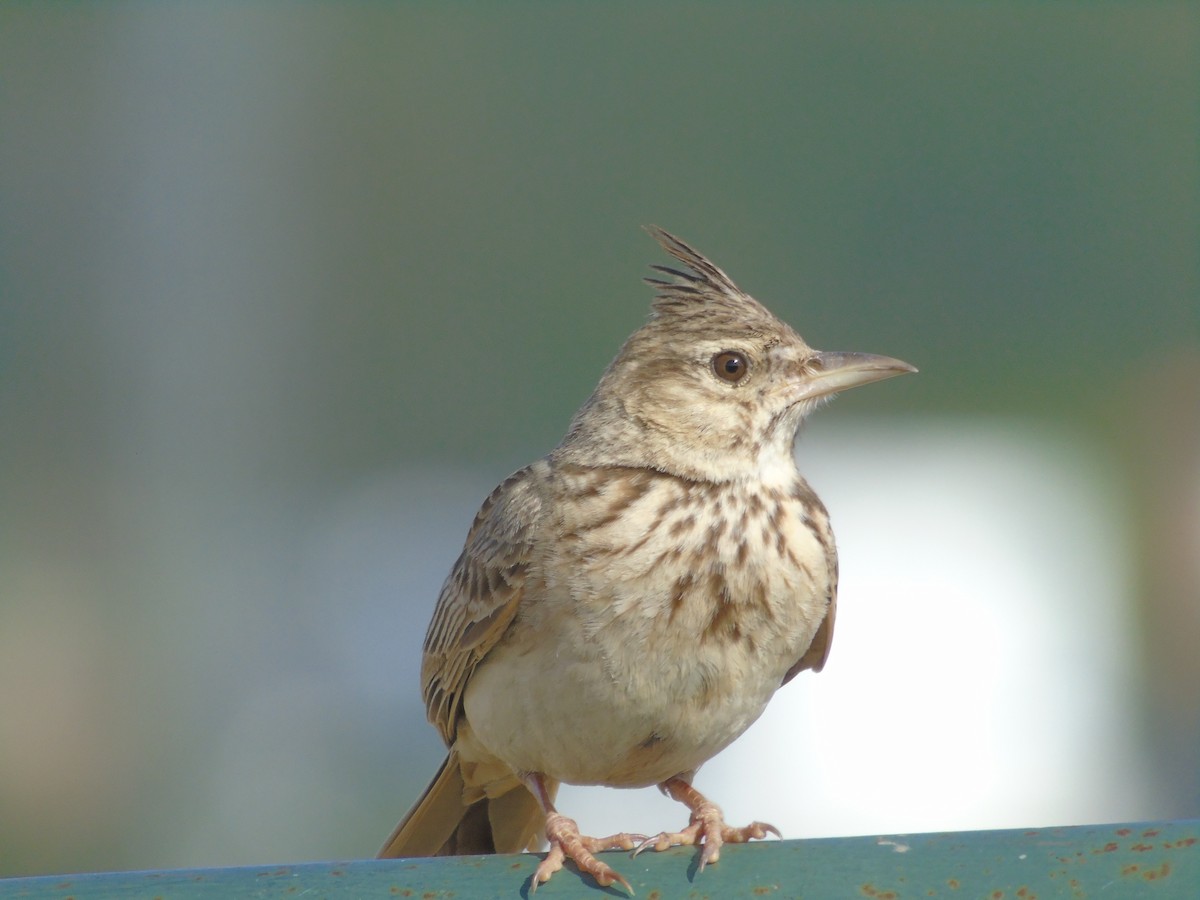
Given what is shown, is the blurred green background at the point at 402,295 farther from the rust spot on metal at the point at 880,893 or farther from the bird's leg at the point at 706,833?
the rust spot on metal at the point at 880,893

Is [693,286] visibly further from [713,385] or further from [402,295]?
[402,295]

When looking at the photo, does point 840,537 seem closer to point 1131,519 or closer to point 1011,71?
point 1131,519

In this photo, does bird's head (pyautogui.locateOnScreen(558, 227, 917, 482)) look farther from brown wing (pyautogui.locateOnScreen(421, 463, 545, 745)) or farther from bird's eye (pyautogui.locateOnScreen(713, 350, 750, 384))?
brown wing (pyautogui.locateOnScreen(421, 463, 545, 745))

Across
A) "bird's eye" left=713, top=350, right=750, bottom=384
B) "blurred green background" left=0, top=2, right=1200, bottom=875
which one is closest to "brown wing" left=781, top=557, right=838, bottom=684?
"bird's eye" left=713, top=350, right=750, bottom=384

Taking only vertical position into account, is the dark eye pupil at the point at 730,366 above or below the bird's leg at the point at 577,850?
above

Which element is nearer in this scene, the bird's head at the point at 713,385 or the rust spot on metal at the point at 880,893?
the rust spot on metal at the point at 880,893

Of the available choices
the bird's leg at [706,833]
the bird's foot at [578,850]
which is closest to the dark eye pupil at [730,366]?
the bird's leg at [706,833]

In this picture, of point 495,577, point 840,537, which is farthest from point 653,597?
point 840,537
